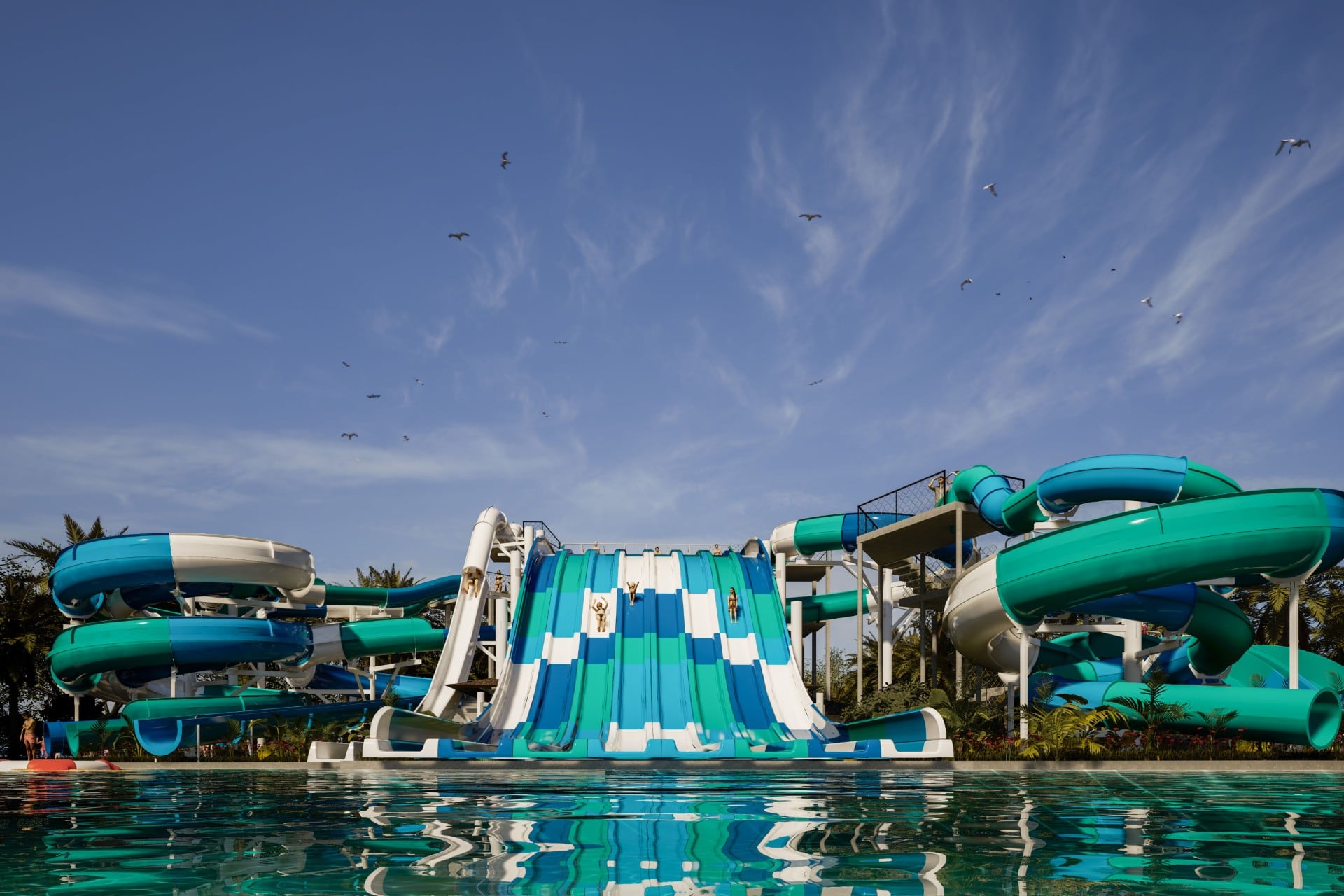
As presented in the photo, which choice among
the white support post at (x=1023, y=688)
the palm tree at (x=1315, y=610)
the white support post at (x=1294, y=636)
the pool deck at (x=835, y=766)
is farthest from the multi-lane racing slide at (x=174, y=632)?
the palm tree at (x=1315, y=610)

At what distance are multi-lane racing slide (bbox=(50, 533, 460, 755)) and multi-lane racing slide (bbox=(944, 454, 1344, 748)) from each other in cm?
1473

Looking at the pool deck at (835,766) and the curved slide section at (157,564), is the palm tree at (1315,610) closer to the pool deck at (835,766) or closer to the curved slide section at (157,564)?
the pool deck at (835,766)

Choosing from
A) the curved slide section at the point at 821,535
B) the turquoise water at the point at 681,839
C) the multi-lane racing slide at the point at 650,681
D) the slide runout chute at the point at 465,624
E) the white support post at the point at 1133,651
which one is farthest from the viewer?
the curved slide section at the point at 821,535

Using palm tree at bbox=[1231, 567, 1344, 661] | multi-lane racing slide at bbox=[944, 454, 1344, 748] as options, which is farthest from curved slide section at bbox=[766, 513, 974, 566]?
palm tree at bbox=[1231, 567, 1344, 661]

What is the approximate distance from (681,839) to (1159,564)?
13461 millimetres

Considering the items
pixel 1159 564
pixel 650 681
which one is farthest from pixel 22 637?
pixel 1159 564

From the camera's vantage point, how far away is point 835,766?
18.0 meters

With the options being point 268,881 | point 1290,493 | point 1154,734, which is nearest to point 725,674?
point 1154,734

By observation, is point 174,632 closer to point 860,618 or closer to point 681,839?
point 860,618

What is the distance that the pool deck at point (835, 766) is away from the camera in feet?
56.7

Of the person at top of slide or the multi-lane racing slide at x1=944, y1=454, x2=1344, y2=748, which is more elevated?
the multi-lane racing slide at x1=944, y1=454, x2=1344, y2=748

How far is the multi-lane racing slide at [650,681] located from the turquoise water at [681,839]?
6.79 m

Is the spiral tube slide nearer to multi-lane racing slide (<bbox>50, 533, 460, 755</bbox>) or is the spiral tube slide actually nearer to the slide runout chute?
multi-lane racing slide (<bbox>50, 533, 460, 755</bbox>)

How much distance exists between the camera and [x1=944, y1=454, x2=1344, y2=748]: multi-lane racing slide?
18281 mm
